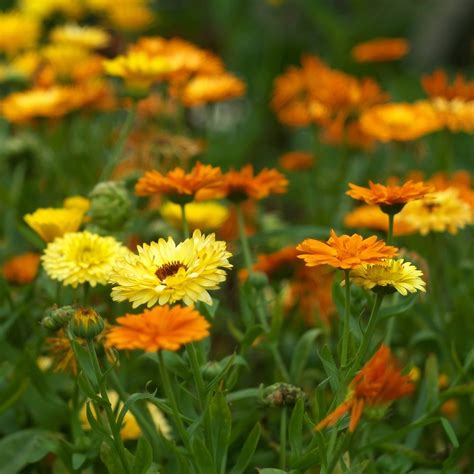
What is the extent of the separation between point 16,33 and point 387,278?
1.74 meters

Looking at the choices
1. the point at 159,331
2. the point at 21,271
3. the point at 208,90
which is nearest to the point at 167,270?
the point at 159,331

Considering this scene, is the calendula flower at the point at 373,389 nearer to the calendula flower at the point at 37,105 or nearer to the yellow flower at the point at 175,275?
the yellow flower at the point at 175,275

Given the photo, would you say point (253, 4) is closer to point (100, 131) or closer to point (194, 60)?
point (100, 131)

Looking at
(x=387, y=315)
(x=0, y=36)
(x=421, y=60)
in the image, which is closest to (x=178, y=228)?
(x=387, y=315)

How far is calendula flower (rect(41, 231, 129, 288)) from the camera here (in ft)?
3.93

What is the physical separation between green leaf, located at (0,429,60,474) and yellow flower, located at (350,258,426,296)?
50 centimetres

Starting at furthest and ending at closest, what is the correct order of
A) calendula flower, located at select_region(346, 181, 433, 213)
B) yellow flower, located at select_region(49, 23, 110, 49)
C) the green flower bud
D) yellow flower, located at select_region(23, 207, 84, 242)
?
yellow flower, located at select_region(49, 23, 110, 49)
the green flower bud
yellow flower, located at select_region(23, 207, 84, 242)
calendula flower, located at select_region(346, 181, 433, 213)

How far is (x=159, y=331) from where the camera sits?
90cm

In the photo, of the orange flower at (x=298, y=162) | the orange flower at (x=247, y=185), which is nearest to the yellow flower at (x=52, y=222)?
the orange flower at (x=247, y=185)

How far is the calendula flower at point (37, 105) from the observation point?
1885 millimetres

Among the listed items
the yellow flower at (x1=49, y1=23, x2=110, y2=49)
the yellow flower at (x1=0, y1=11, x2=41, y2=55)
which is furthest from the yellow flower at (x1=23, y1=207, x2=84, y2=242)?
the yellow flower at (x1=0, y1=11, x2=41, y2=55)

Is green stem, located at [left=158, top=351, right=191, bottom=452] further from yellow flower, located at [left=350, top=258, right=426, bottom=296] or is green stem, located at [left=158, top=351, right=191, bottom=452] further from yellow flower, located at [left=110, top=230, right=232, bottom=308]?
yellow flower, located at [left=350, top=258, right=426, bottom=296]

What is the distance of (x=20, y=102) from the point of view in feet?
6.32

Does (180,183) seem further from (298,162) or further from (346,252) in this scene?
(298,162)
